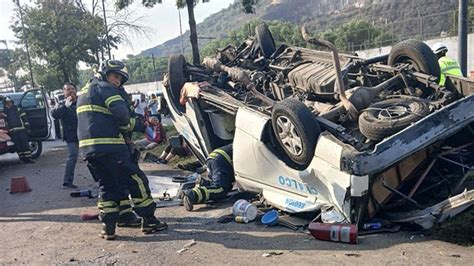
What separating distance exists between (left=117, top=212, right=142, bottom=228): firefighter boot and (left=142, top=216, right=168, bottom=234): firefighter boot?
0.92ft

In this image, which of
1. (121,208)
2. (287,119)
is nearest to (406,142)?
(287,119)

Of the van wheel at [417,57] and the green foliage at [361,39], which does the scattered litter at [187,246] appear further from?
the green foliage at [361,39]

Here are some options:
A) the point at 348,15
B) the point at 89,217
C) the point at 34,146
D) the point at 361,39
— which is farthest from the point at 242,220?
the point at 348,15

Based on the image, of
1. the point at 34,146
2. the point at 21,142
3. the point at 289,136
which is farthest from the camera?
the point at 34,146

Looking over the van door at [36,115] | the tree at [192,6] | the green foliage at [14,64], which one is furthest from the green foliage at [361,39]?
the green foliage at [14,64]

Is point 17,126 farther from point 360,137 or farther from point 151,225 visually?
point 360,137

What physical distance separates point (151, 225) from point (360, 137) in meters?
2.09

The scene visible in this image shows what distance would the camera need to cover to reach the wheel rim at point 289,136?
15.1 feet

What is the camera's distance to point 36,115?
1177 cm

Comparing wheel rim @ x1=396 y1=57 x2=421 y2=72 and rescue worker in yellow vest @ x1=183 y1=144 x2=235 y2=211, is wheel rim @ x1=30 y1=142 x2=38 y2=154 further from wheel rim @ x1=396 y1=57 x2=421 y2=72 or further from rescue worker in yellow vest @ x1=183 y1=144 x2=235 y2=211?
wheel rim @ x1=396 y1=57 x2=421 y2=72

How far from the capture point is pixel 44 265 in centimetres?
430

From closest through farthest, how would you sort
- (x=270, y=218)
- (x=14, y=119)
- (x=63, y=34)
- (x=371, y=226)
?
1. (x=371, y=226)
2. (x=270, y=218)
3. (x=14, y=119)
4. (x=63, y=34)

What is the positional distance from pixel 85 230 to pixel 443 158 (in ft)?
Answer: 11.4

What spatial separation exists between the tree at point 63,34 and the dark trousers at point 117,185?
69.1 ft
